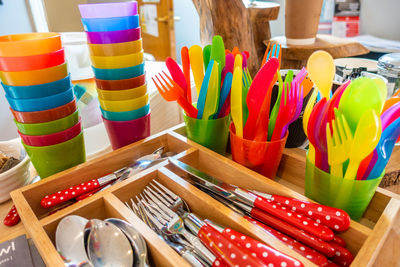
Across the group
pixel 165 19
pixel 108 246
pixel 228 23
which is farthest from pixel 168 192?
pixel 165 19

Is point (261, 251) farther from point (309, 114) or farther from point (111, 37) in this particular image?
point (111, 37)

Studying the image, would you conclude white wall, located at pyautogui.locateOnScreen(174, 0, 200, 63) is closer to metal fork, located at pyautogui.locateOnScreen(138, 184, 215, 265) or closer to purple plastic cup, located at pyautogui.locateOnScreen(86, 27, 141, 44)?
purple plastic cup, located at pyautogui.locateOnScreen(86, 27, 141, 44)

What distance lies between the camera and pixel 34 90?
1.53 feet

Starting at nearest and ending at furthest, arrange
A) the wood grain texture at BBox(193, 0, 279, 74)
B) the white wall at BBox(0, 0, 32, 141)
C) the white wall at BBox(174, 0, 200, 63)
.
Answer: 1. the wood grain texture at BBox(193, 0, 279, 74)
2. the white wall at BBox(0, 0, 32, 141)
3. the white wall at BBox(174, 0, 200, 63)

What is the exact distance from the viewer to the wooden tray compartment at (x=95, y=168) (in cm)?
46

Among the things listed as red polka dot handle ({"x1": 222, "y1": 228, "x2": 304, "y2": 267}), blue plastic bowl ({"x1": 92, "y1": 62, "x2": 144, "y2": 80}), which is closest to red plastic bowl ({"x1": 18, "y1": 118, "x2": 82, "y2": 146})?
blue plastic bowl ({"x1": 92, "y1": 62, "x2": 144, "y2": 80})

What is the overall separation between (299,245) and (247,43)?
68 centimetres

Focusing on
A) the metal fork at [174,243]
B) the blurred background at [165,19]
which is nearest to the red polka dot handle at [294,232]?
the metal fork at [174,243]

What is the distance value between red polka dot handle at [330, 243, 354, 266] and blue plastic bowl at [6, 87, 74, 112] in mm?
483

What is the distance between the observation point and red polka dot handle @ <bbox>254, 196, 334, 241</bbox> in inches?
14.1

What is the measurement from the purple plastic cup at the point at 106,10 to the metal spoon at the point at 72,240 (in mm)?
337

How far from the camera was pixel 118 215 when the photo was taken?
0.41 m

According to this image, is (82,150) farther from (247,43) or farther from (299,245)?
(247,43)

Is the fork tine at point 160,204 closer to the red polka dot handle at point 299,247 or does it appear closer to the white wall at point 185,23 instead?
the red polka dot handle at point 299,247
